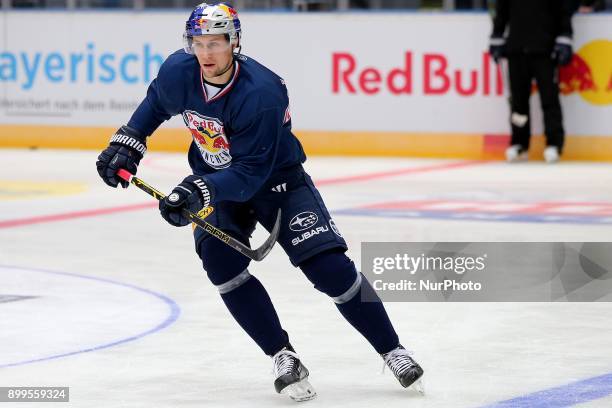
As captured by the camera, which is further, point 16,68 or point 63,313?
point 16,68

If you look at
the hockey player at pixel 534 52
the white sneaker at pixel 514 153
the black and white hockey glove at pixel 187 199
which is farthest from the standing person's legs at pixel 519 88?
the black and white hockey glove at pixel 187 199

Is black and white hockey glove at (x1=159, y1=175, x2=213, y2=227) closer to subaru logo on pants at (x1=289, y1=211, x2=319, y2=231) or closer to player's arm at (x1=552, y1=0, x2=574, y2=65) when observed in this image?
subaru logo on pants at (x1=289, y1=211, x2=319, y2=231)

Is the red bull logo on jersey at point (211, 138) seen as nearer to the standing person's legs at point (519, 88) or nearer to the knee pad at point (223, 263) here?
the knee pad at point (223, 263)

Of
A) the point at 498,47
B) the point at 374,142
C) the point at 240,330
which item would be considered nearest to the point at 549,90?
the point at 498,47

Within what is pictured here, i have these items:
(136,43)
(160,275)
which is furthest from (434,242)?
(136,43)

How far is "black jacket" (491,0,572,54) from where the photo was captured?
13.2 m

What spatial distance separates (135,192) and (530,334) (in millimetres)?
5928

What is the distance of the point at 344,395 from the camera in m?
4.81

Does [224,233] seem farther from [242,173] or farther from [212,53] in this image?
[212,53]

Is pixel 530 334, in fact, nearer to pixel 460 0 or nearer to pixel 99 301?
pixel 99 301

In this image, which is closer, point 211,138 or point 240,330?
point 211,138

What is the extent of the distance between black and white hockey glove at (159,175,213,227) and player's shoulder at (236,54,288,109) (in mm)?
310

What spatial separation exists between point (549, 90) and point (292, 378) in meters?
8.93

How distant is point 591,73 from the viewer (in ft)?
44.3
